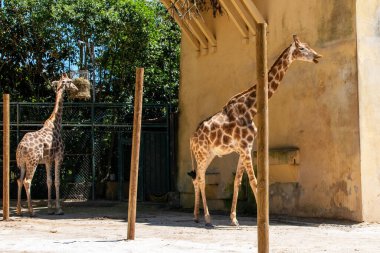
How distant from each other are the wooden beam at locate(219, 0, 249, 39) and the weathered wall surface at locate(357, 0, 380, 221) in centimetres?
326

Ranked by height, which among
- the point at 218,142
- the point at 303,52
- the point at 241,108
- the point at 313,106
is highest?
the point at 303,52

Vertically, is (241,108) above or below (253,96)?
below

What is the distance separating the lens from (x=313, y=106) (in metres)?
12.7

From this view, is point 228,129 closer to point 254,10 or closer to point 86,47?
point 254,10

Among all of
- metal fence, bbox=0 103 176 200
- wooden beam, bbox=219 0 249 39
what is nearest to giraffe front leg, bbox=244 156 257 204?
wooden beam, bbox=219 0 249 39

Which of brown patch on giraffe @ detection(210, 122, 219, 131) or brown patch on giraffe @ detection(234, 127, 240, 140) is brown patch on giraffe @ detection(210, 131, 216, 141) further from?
brown patch on giraffe @ detection(234, 127, 240, 140)

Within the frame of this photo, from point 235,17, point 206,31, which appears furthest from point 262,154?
point 206,31

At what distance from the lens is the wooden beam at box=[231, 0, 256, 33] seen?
14.0m

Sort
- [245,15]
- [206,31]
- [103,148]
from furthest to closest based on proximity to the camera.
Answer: [103,148] < [206,31] < [245,15]

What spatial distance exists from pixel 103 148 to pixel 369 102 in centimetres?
948

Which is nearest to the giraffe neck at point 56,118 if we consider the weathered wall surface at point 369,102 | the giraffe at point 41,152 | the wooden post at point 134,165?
the giraffe at point 41,152

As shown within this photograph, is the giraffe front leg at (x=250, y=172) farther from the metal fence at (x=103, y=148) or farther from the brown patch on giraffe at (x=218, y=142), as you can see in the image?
the metal fence at (x=103, y=148)

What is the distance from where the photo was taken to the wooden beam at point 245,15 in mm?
14008

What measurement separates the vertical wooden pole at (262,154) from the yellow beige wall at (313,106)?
592 cm
